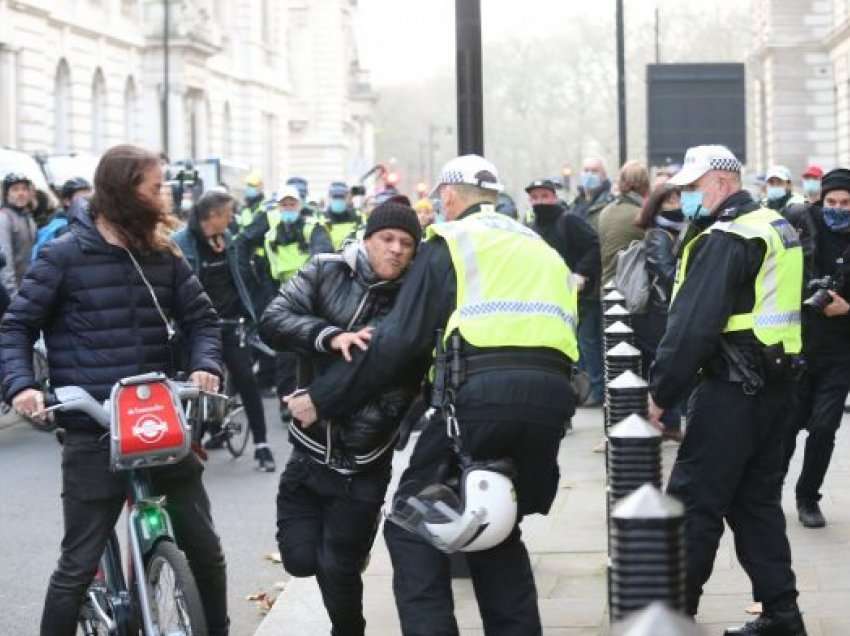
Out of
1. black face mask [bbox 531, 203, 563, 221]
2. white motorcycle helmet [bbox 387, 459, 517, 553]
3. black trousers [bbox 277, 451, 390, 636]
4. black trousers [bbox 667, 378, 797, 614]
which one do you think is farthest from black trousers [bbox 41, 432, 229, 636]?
black face mask [bbox 531, 203, 563, 221]

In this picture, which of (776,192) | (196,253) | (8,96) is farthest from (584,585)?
(8,96)

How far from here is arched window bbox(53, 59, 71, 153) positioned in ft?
144

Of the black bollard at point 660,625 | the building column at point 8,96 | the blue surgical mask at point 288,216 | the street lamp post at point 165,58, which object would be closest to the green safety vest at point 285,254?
the blue surgical mask at point 288,216

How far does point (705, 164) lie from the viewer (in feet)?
22.5

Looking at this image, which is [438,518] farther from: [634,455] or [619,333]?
[619,333]

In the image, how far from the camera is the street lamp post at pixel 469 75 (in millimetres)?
9039

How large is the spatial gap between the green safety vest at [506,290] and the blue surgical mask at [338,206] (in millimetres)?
12196

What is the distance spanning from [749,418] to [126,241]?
2214mm

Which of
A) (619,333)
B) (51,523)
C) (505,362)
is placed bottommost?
(51,523)

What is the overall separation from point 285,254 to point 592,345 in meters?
2.65

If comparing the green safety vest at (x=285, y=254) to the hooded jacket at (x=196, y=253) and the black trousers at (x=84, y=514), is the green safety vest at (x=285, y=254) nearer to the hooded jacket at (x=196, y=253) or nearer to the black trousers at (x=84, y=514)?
the hooded jacket at (x=196, y=253)

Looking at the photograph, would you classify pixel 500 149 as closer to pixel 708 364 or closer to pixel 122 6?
pixel 122 6

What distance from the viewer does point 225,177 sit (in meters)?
39.7

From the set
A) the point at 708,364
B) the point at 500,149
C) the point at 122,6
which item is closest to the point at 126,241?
the point at 708,364
